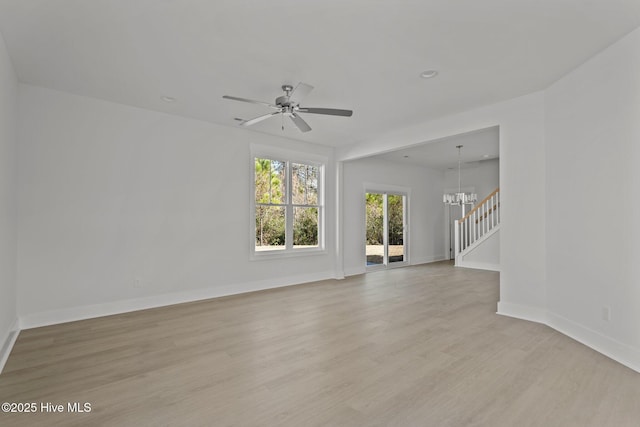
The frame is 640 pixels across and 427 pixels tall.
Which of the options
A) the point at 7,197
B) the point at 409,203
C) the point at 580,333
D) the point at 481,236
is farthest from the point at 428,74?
the point at 481,236

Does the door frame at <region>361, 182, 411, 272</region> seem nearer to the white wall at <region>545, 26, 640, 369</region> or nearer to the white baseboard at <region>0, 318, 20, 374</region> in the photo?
the white wall at <region>545, 26, 640, 369</region>

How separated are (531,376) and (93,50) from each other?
4616 mm

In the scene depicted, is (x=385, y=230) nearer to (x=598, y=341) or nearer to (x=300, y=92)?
(x=598, y=341)

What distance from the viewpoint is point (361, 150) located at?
627 centimetres

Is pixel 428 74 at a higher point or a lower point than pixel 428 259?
higher

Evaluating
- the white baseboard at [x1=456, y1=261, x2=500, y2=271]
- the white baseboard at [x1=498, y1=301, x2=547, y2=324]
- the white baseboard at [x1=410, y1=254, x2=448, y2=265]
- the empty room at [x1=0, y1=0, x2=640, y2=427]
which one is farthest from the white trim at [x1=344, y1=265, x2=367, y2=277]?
the white baseboard at [x1=498, y1=301, x2=547, y2=324]

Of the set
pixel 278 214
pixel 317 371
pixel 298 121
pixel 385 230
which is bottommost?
pixel 317 371

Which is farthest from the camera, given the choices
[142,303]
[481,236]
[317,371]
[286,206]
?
[481,236]

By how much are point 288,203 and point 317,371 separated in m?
3.86

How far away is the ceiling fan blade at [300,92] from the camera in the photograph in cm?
307

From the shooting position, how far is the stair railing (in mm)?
7949

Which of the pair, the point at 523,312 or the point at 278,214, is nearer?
the point at 523,312

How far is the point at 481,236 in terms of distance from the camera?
→ 8094 mm

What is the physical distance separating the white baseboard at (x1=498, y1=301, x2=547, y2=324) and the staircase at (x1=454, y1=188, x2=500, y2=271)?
388cm
